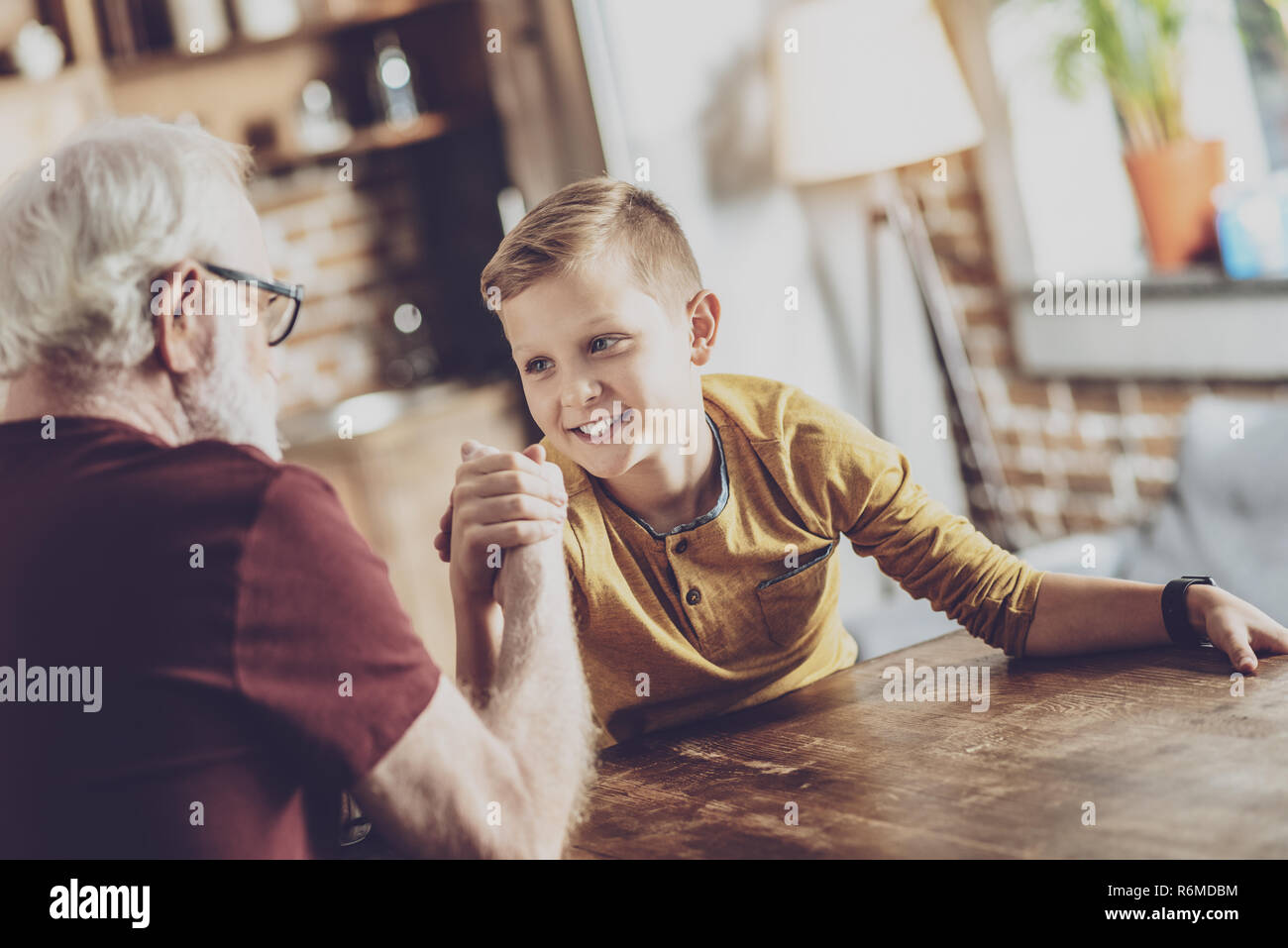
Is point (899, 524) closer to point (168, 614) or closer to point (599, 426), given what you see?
point (599, 426)

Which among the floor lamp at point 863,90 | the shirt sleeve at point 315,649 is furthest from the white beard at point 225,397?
the floor lamp at point 863,90

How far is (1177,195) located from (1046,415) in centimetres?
79

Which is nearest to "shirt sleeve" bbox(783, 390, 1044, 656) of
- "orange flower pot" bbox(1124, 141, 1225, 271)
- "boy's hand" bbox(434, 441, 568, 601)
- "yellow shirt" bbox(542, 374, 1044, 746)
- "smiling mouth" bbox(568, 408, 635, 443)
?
"yellow shirt" bbox(542, 374, 1044, 746)

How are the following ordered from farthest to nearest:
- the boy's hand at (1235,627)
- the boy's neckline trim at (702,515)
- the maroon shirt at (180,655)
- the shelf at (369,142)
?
the shelf at (369,142) < the boy's neckline trim at (702,515) < the boy's hand at (1235,627) < the maroon shirt at (180,655)

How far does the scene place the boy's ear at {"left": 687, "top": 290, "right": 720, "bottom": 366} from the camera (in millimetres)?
1519

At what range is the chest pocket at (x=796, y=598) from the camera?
1487mm

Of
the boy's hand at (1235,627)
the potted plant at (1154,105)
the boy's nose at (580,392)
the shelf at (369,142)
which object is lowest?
the boy's hand at (1235,627)

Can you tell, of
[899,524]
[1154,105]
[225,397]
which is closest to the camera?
[225,397]

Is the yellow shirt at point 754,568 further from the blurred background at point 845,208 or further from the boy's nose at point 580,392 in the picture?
the blurred background at point 845,208

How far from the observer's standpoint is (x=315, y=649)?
3.11 feet

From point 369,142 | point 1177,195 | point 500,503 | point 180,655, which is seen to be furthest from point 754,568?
point 369,142

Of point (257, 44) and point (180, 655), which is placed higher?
point (257, 44)

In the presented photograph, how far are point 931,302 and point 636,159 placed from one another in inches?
36.8

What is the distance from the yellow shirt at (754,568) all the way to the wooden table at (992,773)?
0.27ft
